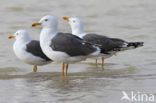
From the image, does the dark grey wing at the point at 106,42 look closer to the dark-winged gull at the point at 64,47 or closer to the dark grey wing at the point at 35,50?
the dark-winged gull at the point at 64,47

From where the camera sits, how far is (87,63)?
9.88 metres

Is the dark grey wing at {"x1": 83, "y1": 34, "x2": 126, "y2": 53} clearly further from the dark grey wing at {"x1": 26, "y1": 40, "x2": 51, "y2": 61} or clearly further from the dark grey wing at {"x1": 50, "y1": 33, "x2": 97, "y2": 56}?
the dark grey wing at {"x1": 26, "y1": 40, "x2": 51, "y2": 61}

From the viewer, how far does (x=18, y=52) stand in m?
8.48

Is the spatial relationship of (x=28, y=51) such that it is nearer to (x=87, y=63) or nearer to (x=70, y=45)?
(x=70, y=45)

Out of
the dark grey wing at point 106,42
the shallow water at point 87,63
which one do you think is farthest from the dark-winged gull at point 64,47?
the dark grey wing at point 106,42

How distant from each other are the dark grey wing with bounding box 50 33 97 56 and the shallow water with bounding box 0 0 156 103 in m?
0.50

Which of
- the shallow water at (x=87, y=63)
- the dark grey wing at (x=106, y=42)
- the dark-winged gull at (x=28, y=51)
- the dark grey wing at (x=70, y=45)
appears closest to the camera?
the shallow water at (x=87, y=63)

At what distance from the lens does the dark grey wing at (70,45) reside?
7.61 m

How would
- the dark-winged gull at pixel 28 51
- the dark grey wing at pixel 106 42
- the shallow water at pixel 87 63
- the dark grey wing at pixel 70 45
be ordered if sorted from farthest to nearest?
the dark grey wing at pixel 106 42
the dark-winged gull at pixel 28 51
the dark grey wing at pixel 70 45
the shallow water at pixel 87 63

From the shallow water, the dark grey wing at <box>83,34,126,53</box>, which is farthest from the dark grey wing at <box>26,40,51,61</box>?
the dark grey wing at <box>83,34,126,53</box>

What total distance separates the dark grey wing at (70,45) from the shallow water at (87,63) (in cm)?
50

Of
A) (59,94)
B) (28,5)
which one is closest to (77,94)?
(59,94)

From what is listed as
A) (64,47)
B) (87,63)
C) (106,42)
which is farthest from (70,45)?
(87,63)

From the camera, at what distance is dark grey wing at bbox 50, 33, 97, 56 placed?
25.0 feet
